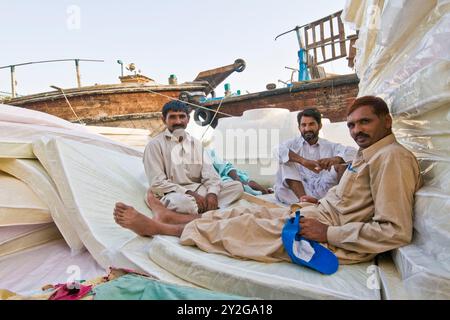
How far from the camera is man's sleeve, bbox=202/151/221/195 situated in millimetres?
2283

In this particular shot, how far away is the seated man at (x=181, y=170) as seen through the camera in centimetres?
211

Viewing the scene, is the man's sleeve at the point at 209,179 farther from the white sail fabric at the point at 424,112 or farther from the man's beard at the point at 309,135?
the white sail fabric at the point at 424,112

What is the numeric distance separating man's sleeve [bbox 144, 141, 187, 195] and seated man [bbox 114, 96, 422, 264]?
58 cm

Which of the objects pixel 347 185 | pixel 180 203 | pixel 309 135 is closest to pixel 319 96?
pixel 309 135

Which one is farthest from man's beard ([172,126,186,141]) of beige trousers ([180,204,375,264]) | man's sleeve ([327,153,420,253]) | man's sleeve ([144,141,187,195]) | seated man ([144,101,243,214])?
man's sleeve ([327,153,420,253])

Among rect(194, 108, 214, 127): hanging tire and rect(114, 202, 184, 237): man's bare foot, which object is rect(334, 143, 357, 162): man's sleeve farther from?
rect(194, 108, 214, 127): hanging tire

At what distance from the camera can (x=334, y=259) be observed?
3.56 ft

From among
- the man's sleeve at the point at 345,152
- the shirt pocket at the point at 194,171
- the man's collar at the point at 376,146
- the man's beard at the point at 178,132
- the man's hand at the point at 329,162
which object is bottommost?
the shirt pocket at the point at 194,171

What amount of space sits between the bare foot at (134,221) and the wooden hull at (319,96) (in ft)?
17.5

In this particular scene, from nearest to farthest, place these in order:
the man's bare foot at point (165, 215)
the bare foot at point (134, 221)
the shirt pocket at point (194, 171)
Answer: the bare foot at point (134, 221)
the man's bare foot at point (165, 215)
the shirt pocket at point (194, 171)

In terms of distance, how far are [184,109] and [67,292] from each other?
1742mm

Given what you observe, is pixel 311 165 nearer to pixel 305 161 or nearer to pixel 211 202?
pixel 305 161

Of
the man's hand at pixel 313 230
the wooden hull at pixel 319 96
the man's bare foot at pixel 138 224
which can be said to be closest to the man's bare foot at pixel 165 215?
the man's bare foot at pixel 138 224
